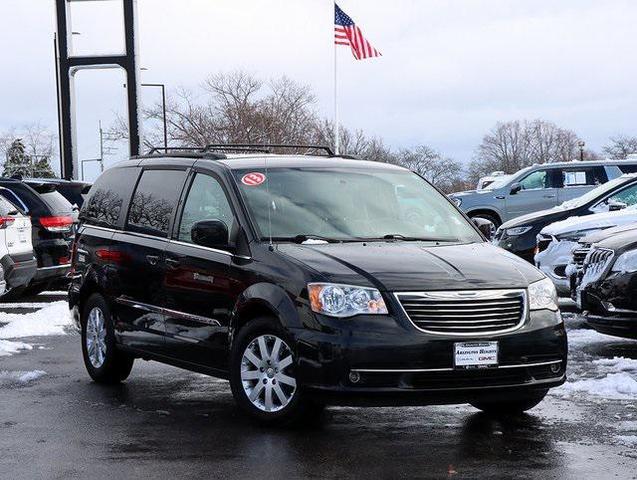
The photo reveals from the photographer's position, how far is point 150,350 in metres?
8.17

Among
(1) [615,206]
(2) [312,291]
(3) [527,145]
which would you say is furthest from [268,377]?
(3) [527,145]

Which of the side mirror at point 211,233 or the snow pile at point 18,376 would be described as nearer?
the side mirror at point 211,233

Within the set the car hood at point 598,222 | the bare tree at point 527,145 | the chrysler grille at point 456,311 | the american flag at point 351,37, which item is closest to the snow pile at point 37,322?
the car hood at point 598,222

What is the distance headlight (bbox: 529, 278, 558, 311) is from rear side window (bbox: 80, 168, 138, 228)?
3.45m

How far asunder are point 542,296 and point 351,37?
29.2 m

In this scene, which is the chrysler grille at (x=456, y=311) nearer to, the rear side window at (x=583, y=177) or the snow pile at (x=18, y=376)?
the snow pile at (x=18, y=376)

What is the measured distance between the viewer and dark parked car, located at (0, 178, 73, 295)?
54.0ft

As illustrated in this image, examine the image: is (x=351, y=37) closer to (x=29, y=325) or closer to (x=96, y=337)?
(x=29, y=325)

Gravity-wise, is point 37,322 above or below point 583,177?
below

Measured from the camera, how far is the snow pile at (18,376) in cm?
902

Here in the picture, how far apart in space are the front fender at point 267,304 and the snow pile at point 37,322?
5206mm

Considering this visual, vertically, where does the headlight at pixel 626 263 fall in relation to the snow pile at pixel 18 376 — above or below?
above

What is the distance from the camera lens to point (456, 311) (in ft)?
21.5

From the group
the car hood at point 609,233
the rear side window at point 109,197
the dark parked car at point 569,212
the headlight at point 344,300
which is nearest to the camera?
the headlight at point 344,300
